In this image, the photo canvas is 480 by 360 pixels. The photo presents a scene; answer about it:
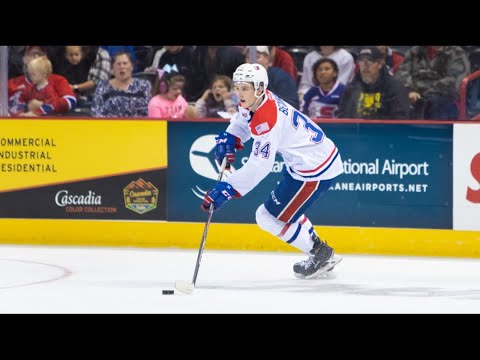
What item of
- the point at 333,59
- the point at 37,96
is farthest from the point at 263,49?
the point at 37,96

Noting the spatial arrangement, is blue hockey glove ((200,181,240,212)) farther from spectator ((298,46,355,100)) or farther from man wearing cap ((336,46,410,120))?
spectator ((298,46,355,100))

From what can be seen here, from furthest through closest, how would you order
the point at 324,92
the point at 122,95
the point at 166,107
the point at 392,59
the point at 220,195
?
the point at 122,95, the point at 166,107, the point at 324,92, the point at 392,59, the point at 220,195

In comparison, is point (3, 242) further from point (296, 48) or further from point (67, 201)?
point (296, 48)

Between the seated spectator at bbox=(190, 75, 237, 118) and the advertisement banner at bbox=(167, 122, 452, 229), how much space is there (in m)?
0.25

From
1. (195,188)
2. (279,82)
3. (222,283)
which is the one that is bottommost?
(222,283)

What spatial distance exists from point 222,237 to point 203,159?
0.69 metres

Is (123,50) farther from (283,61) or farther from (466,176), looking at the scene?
(466,176)

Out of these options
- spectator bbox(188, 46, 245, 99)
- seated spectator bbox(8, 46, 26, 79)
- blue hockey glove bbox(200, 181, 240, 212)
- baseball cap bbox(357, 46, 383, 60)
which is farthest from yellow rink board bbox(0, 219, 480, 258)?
blue hockey glove bbox(200, 181, 240, 212)

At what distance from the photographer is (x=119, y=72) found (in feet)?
32.9

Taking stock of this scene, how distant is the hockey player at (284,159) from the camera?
23.9ft

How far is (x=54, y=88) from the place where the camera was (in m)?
10.0

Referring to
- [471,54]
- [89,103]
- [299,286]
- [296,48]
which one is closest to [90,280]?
[299,286]

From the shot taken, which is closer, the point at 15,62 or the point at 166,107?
the point at 166,107

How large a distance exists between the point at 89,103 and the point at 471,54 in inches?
134
